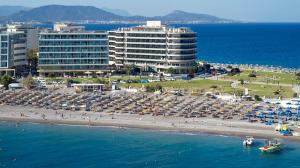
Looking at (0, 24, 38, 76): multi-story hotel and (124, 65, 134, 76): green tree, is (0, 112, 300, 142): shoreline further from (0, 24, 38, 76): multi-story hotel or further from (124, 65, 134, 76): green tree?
(124, 65, 134, 76): green tree

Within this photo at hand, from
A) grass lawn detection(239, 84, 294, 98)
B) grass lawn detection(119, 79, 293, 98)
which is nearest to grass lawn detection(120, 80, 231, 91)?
grass lawn detection(119, 79, 293, 98)

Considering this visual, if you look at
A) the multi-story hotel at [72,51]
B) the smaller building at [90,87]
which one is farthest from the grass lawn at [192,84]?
the multi-story hotel at [72,51]

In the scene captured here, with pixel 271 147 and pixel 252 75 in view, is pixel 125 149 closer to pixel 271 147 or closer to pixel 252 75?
pixel 271 147

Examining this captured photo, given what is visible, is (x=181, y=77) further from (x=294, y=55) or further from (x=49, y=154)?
(x=294, y=55)

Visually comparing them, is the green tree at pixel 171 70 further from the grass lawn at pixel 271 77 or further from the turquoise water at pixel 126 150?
the turquoise water at pixel 126 150

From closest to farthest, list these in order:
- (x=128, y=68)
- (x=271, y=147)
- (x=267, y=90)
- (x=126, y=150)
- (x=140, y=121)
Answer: (x=271, y=147), (x=126, y=150), (x=140, y=121), (x=267, y=90), (x=128, y=68)

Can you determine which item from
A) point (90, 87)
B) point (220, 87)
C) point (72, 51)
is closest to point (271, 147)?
point (220, 87)
